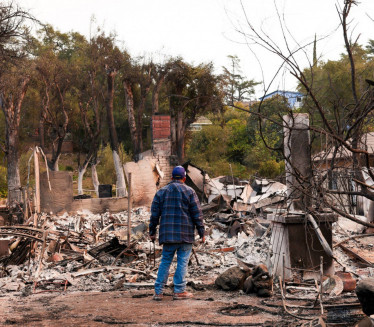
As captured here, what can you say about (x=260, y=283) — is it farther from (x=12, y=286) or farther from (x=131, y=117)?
(x=131, y=117)

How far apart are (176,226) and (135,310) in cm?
126

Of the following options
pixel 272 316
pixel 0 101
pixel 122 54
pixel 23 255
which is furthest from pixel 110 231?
pixel 122 54

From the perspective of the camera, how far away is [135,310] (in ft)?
20.6

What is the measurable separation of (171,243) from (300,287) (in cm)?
186

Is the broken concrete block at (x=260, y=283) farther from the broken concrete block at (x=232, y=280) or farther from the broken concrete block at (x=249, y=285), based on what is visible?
the broken concrete block at (x=232, y=280)

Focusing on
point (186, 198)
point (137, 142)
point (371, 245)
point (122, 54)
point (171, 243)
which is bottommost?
point (371, 245)

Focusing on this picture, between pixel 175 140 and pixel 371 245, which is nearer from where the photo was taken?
pixel 371 245

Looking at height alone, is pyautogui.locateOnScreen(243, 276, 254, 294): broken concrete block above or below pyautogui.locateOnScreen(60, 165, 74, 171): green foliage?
below

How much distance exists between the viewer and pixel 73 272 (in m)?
9.45

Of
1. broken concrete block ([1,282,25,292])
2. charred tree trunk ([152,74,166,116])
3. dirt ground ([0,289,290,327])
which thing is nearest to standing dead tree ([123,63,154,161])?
charred tree trunk ([152,74,166,116])

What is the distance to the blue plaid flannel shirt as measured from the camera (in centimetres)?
698

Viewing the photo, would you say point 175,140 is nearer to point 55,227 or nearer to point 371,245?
point 55,227

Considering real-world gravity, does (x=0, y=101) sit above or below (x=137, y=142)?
above

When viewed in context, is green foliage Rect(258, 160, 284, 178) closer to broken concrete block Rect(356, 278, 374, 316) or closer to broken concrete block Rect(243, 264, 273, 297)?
broken concrete block Rect(243, 264, 273, 297)
